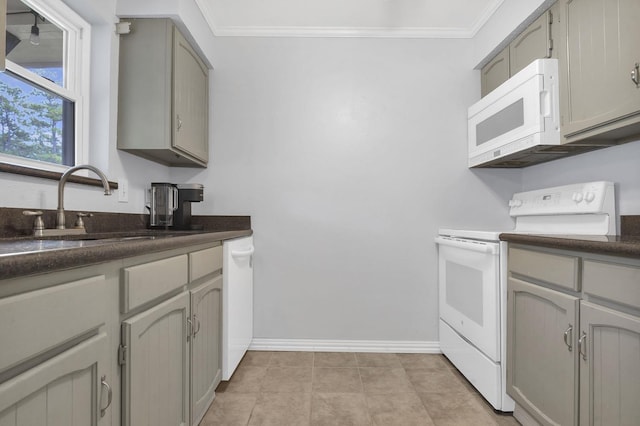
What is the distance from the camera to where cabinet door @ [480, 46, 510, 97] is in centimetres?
219

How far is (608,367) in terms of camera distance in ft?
3.59

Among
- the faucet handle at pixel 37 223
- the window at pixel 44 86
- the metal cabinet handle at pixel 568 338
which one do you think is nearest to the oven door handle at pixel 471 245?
the metal cabinet handle at pixel 568 338

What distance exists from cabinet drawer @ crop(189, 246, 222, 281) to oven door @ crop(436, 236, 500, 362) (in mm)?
1334

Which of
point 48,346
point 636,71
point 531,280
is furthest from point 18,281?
point 636,71

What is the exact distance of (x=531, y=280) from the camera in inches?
59.4

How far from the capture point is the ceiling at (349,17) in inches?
88.7

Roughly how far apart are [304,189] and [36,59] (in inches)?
62.6

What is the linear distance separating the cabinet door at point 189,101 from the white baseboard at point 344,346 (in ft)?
4.52

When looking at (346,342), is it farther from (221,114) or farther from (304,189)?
(221,114)

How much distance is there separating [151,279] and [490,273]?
1523 millimetres

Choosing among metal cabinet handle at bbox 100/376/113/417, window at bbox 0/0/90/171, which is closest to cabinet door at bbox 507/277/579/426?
metal cabinet handle at bbox 100/376/113/417

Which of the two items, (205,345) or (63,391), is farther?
Answer: (205,345)

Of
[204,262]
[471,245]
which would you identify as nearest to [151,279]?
[204,262]

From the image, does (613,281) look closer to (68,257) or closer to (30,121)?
(68,257)
